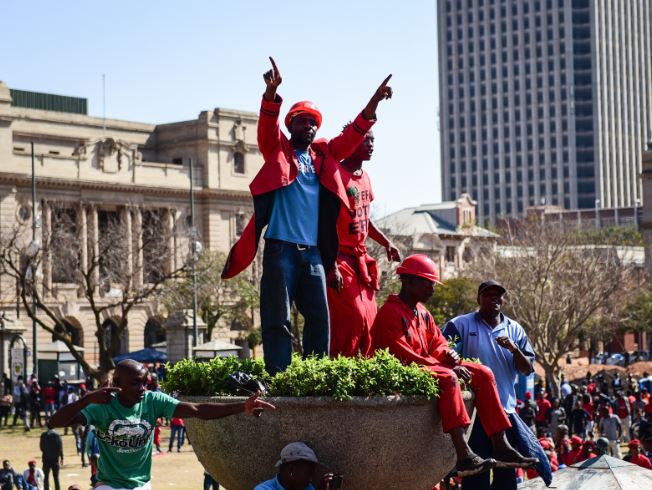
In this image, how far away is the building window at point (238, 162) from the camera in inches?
3189

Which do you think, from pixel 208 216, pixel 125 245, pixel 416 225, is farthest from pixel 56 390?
pixel 416 225

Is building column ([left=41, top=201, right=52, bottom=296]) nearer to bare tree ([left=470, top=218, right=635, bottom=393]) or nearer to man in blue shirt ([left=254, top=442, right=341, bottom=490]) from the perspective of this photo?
bare tree ([left=470, top=218, right=635, bottom=393])

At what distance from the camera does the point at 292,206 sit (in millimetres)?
8906

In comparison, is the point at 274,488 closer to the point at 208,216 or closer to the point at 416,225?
the point at 208,216

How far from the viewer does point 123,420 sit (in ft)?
23.9

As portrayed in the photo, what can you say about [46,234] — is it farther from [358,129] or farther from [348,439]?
[348,439]

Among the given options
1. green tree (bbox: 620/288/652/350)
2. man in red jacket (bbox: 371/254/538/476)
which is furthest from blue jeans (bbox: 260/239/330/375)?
green tree (bbox: 620/288/652/350)

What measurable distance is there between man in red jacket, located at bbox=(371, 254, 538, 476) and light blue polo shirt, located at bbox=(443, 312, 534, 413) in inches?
24.1

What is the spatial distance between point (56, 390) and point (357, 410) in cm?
3146

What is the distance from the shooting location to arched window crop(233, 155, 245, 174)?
8100 centimetres

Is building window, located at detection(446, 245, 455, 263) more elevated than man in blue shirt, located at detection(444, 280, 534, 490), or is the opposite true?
building window, located at detection(446, 245, 455, 263)

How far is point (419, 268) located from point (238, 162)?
73406 millimetres

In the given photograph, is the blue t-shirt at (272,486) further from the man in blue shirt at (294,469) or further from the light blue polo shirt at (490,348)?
the light blue polo shirt at (490,348)

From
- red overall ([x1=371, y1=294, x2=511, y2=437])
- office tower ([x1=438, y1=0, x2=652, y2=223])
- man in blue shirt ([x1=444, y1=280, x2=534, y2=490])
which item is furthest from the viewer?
office tower ([x1=438, y1=0, x2=652, y2=223])
